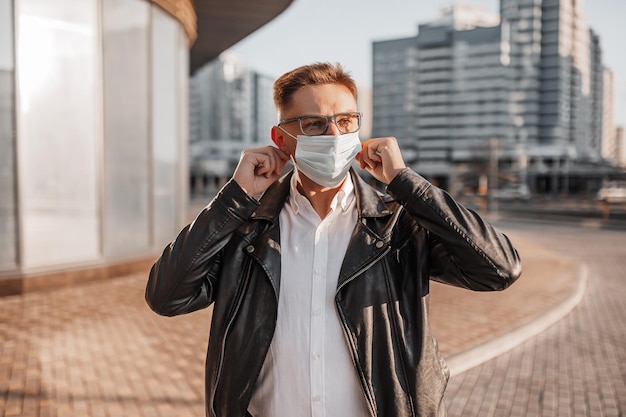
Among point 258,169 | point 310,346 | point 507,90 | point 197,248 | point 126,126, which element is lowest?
point 310,346

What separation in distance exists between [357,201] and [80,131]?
8690 millimetres

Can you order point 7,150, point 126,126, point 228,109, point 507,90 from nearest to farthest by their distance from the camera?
point 7,150 < point 126,126 < point 507,90 < point 228,109

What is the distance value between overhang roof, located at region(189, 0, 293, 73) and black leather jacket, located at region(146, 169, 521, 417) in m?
12.4

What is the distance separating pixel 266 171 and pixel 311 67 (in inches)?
15.4

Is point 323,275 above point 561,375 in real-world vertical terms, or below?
above

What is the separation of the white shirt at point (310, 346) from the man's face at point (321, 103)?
14.6 inches

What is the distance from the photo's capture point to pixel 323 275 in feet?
6.02

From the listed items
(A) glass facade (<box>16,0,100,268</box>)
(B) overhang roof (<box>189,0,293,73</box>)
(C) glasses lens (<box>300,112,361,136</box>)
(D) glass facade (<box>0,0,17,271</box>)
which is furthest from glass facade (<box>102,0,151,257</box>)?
(C) glasses lens (<box>300,112,361,136</box>)

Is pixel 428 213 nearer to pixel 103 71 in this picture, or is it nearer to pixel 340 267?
pixel 340 267

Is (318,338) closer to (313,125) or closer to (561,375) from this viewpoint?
(313,125)

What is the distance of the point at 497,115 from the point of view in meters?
107

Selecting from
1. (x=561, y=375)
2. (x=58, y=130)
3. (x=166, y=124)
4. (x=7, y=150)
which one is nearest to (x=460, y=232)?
(x=561, y=375)

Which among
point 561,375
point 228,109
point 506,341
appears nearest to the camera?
point 561,375

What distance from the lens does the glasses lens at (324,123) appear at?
1.90m
